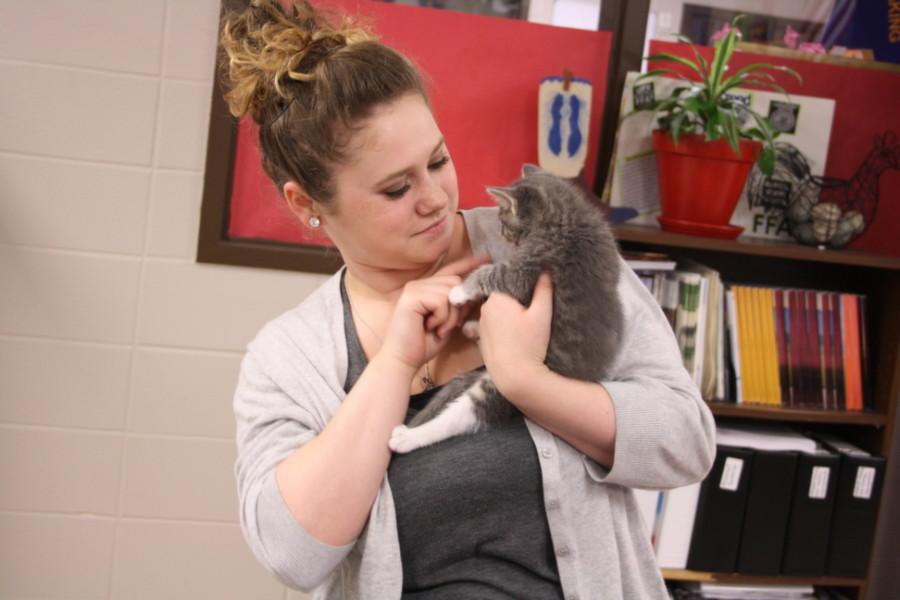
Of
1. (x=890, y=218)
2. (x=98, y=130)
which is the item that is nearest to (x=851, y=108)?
(x=890, y=218)

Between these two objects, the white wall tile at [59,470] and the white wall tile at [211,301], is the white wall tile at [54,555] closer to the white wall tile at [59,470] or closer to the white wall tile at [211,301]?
the white wall tile at [59,470]

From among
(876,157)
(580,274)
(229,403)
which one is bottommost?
(229,403)

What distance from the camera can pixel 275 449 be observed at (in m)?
1.21

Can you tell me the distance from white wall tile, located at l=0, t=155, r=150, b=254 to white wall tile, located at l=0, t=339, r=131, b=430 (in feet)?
1.01

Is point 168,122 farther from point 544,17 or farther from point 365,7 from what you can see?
point 544,17

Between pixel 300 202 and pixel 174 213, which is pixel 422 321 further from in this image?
pixel 174 213

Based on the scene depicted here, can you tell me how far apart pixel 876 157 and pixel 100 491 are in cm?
262

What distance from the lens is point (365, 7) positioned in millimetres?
2336

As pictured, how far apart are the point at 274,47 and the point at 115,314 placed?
4.62ft

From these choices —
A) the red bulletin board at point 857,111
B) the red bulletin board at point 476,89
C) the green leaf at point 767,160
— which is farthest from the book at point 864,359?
the red bulletin board at point 476,89

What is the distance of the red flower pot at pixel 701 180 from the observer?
2213 millimetres

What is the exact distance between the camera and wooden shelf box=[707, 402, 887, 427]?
2271 mm

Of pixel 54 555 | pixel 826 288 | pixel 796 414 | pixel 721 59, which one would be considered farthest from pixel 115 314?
pixel 826 288

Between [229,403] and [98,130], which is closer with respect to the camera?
[98,130]
